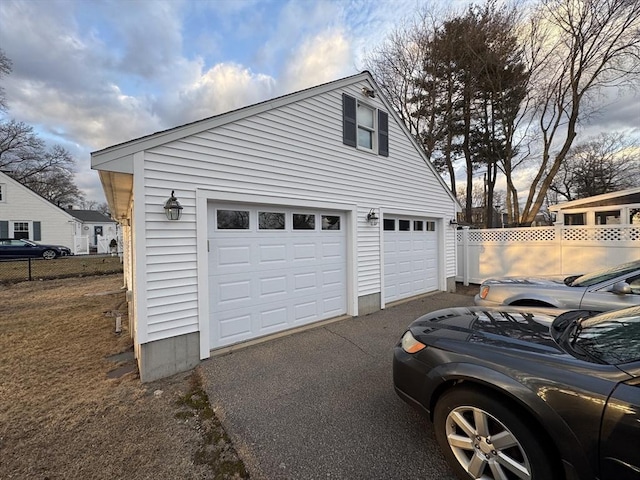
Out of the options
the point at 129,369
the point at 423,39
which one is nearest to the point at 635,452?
the point at 129,369

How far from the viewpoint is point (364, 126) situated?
21.4 feet

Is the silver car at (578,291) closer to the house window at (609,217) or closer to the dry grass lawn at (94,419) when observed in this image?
the dry grass lawn at (94,419)

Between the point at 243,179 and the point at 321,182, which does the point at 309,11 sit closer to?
the point at 321,182

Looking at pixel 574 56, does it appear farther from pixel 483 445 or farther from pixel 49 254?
Answer: pixel 49 254

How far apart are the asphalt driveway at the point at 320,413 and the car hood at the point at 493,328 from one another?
0.89 meters

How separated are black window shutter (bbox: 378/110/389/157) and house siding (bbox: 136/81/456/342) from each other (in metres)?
0.17

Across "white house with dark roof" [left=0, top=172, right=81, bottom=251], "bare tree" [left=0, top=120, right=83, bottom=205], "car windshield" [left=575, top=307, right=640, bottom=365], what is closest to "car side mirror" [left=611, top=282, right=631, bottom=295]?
"car windshield" [left=575, top=307, right=640, bottom=365]

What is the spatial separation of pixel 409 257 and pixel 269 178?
460 cm

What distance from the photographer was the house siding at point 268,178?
11.9ft

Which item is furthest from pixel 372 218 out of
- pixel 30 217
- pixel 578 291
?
pixel 30 217

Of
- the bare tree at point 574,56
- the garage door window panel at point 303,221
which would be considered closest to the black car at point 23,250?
the garage door window panel at point 303,221

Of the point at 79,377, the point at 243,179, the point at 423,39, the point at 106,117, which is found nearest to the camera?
Result: the point at 79,377

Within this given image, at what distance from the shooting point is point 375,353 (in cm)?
412

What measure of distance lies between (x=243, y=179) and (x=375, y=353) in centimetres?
335
